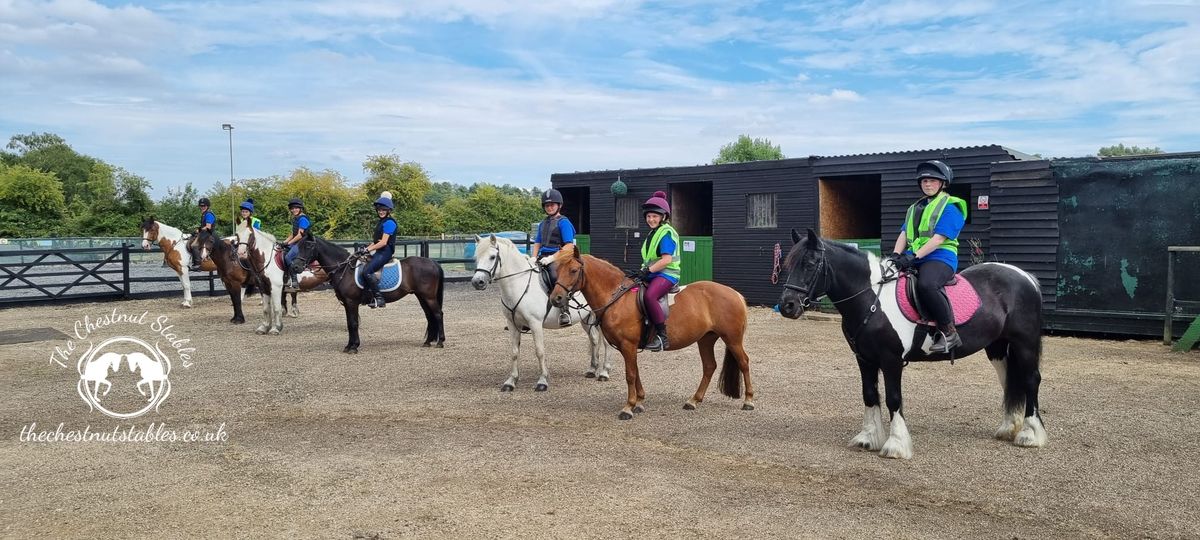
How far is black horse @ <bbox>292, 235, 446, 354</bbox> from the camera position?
11.0 m

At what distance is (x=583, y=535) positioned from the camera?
425 centimetres

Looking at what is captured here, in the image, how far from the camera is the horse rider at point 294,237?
11.3 m

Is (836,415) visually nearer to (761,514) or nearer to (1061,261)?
(761,514)

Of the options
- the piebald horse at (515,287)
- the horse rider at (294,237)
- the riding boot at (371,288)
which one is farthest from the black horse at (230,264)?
the piebald horse at (515,287)

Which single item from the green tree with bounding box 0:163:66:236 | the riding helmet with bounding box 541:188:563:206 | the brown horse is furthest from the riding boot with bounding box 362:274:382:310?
the green tree with bounding box 0:163:66:236

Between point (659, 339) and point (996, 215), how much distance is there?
9.15 metres

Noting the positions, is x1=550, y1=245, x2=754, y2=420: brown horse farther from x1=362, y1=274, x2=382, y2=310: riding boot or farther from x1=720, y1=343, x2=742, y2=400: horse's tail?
x1=362, y1=274, x2=382, y2=310: riding boot

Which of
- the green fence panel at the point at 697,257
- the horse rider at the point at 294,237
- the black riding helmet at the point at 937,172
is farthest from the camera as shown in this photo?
the green fence panel at the point at 697,257

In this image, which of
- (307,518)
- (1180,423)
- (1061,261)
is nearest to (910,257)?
(1180,423)

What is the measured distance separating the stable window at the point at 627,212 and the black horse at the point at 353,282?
27.7 feet

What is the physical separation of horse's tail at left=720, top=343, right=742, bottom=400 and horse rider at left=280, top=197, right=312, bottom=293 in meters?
6.77

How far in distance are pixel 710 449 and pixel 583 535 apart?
2.03 m

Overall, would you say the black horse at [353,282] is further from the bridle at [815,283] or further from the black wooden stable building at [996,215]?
the bridle at [815,283]

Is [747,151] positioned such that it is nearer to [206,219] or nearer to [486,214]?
[486,214]
